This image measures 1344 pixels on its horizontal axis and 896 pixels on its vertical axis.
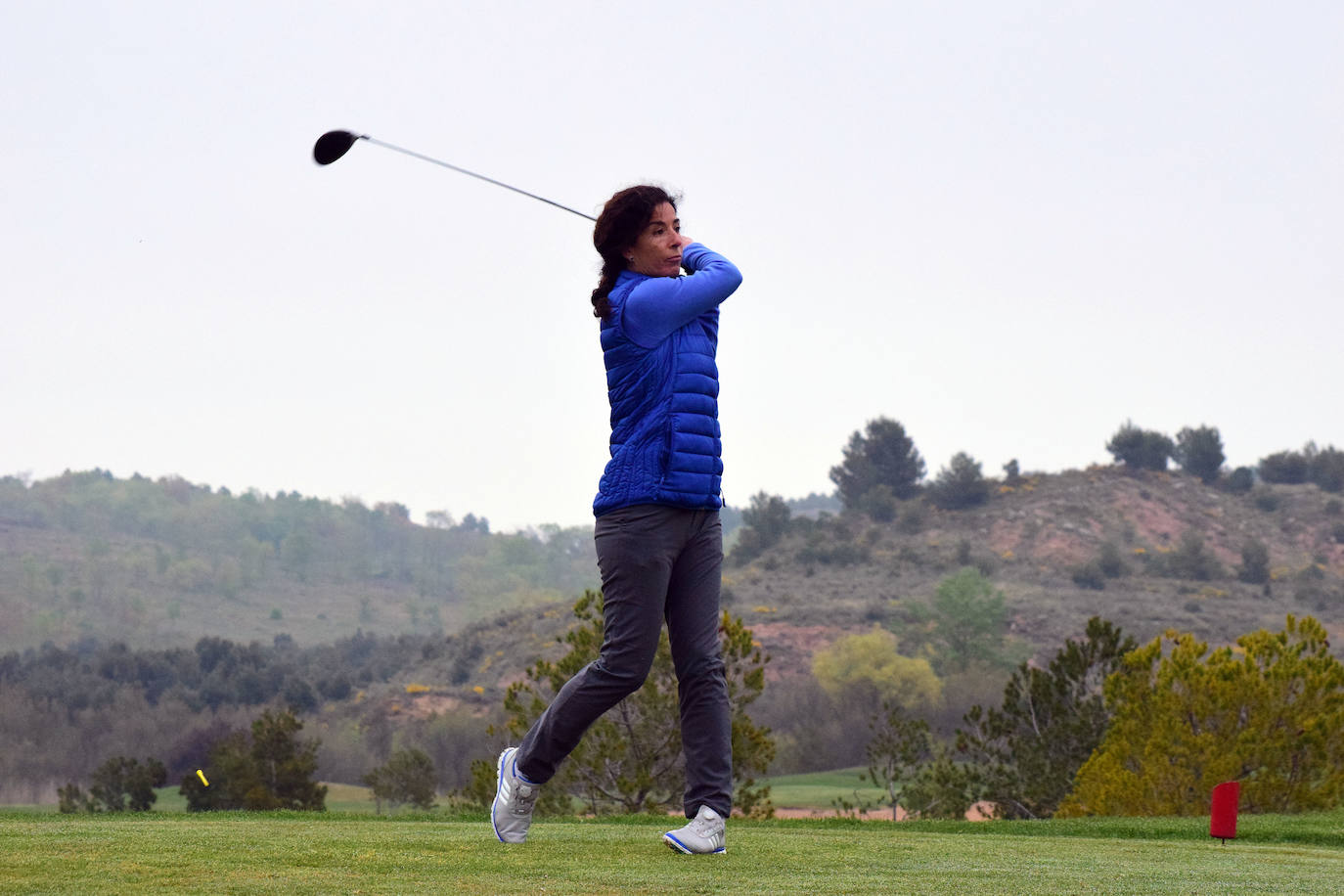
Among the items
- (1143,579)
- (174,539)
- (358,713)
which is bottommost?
(358,713)

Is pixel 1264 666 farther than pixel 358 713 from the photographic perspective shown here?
No

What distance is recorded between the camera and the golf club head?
557cm

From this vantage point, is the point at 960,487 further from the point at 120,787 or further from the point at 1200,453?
the point at 120,787

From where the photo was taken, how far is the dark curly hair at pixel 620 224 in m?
4.73

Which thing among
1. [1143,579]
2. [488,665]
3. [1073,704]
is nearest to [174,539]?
[488,665]

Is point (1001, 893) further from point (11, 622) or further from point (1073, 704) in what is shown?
point (11, 622)

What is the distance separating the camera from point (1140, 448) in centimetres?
7750

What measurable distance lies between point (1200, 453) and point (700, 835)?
78043 mm

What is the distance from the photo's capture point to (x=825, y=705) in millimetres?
44719

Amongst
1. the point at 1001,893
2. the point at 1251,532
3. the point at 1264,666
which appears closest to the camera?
the point at 1001,893

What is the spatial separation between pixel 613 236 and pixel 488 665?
5563 centimetres

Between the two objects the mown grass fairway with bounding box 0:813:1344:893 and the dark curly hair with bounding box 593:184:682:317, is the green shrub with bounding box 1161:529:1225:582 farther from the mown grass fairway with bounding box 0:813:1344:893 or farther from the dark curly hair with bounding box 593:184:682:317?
the dark curly hair with bounding box 593:184:682:317

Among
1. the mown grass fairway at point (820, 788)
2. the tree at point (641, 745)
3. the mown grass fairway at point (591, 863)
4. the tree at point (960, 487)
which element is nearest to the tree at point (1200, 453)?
the tree at point (960, 487)

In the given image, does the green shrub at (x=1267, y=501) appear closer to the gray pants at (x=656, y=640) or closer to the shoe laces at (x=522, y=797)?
the gray pants at (x=656, y=640)
